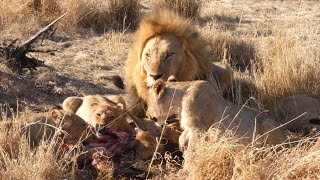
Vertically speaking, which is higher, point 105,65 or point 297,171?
point 297,171

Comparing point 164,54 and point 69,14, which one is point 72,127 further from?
point 69,14

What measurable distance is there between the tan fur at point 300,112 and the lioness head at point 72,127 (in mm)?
1914

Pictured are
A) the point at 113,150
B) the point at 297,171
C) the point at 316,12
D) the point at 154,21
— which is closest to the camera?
the point at 297,171

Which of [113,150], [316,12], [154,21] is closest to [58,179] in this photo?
[113,150]

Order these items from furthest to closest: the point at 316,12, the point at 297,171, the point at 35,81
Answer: the point at 316,12 → the point at 35,81 → the point at 297,171

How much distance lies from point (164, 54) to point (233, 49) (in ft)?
12.6

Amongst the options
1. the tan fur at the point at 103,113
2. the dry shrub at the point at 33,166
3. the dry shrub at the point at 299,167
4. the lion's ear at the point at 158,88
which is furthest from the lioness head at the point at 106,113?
the dry shrub at the point at 299,167

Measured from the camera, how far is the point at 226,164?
446cm

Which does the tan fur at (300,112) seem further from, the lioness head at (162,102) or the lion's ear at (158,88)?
the lion's ear at (158,88)

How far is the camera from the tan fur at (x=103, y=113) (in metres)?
5.38

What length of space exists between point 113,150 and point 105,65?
11.3 feet

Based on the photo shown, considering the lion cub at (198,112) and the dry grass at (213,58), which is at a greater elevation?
the lion cub at (198,112)

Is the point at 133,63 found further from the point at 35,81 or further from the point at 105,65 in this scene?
the point at 105,65

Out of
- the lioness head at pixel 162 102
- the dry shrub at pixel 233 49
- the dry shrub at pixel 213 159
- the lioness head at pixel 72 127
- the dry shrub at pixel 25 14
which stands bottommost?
the dry shrub at pixel 233 49
